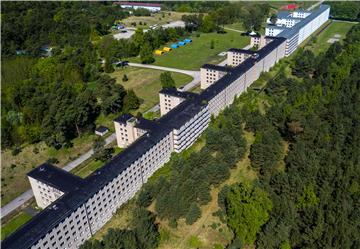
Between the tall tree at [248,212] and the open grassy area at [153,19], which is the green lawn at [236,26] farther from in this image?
the tall tree at [248,212]

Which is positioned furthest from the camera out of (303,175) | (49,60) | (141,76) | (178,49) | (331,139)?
(178,49)

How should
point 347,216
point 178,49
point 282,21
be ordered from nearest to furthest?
point 347,216, point 178,49, point 282,21

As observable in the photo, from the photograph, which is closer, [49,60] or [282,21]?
[49,60]

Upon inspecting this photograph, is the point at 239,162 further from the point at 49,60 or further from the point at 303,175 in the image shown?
the point at 49,60

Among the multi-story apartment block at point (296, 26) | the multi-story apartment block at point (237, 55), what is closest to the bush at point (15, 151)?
the multi-story apartment block at point (237, 55)

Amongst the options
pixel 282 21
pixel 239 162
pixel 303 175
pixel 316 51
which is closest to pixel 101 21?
pixel 282 21

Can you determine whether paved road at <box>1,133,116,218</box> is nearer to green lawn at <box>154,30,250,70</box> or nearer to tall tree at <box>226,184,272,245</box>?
tall tree at <box>226,184,272,245</box>

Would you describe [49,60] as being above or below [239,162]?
above
